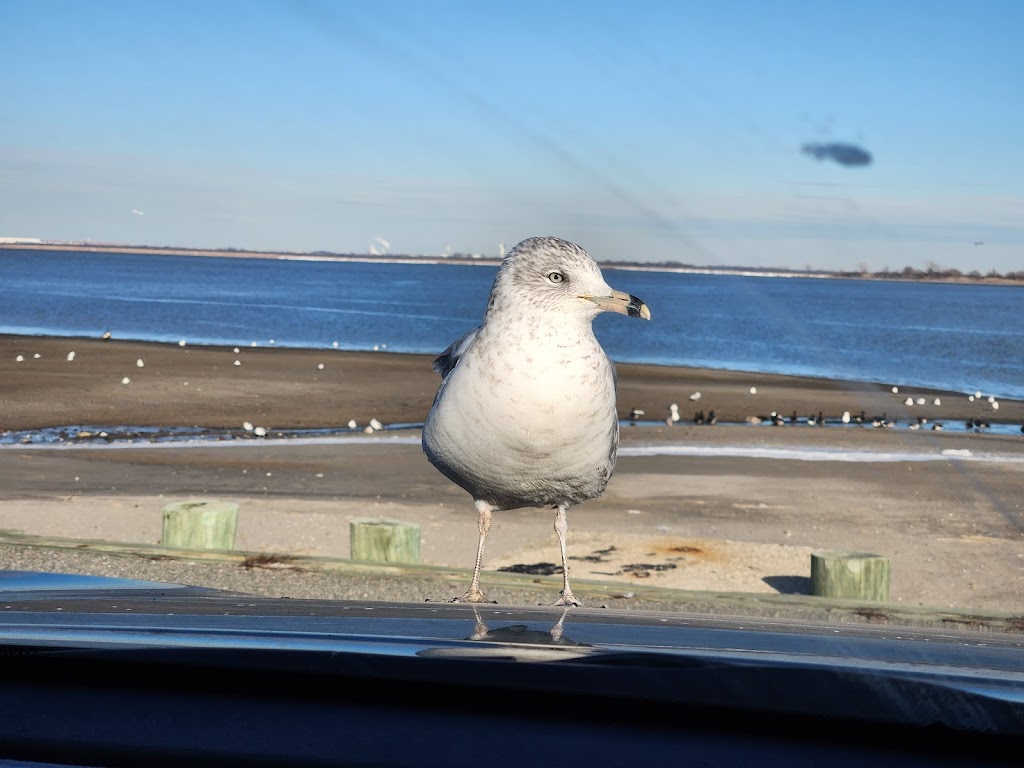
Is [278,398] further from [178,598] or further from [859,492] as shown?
[178,598]

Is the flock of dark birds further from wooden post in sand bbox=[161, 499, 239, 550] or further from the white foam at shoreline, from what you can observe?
wooden post in sand bbox=[161, 499, 239, 550]

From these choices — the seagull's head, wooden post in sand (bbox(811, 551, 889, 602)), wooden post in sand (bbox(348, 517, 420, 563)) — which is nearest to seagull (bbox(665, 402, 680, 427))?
wooden post in sand (bbox(811, 551, 889, 602))

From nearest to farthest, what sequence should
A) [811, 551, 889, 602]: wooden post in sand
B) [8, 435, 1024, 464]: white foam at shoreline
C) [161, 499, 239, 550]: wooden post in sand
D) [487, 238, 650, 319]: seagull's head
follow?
[487, 238, 650, 319]: seagull's head, [811, 551, 889, 602]: wooden post in sand, [161, 499, 239, 550]: wooden post in sand, [8, 435, 1024, 464]: white foam at shoreline

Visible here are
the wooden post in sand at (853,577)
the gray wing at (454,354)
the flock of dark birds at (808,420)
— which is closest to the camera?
the gray wing at (454,354)

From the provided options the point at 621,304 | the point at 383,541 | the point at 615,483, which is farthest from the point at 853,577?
the point at 615,483

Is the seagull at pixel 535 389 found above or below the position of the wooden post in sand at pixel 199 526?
above

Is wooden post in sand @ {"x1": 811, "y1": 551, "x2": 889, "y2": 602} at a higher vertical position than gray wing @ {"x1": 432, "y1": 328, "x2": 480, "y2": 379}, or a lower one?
lower

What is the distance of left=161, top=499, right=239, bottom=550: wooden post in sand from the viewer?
934cm

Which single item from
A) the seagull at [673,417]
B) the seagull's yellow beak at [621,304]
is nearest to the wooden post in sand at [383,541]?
the seagull's yellow beak at [621,304]

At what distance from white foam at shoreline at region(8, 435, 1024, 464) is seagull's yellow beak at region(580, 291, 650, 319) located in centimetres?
1719

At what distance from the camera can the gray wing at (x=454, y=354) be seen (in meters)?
4.48

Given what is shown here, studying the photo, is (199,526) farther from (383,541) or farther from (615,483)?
(615,483)

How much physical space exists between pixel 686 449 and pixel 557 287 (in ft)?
61.2

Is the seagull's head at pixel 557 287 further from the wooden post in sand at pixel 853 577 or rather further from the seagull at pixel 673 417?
the seagull at pixel 673 417
